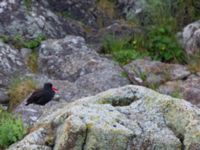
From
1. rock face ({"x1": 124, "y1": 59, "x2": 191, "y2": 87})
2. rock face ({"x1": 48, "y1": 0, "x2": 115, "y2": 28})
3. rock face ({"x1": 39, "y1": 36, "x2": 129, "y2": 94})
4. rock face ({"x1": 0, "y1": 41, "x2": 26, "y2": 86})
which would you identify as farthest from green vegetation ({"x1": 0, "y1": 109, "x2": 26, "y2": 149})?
rock face ({"x1": 48, "y1": 0, "x2": 115, "y2": 28})

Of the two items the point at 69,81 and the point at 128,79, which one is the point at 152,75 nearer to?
the point at 128,79

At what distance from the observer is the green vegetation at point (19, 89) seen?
11213 millimetres

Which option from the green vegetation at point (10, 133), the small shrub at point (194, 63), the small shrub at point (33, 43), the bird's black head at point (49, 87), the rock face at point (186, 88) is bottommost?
the rock face at point (186, 88)

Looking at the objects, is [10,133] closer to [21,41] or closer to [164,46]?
[21,41]

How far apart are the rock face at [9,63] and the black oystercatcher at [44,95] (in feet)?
3.86

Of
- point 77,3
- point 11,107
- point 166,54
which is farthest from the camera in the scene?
point 77,3

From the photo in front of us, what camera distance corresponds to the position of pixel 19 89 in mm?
11406

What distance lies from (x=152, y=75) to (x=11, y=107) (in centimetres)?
263

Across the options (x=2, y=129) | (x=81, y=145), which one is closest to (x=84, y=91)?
(x=2, y=129)

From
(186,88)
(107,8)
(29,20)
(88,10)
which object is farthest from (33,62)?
(186,88)

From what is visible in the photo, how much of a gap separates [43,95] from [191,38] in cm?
370

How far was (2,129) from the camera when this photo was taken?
638cm

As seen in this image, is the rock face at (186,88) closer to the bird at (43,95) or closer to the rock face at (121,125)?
the bird at (43,95)

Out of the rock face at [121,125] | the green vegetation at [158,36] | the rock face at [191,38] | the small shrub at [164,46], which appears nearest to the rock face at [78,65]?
the green vegetation at [158,36]
